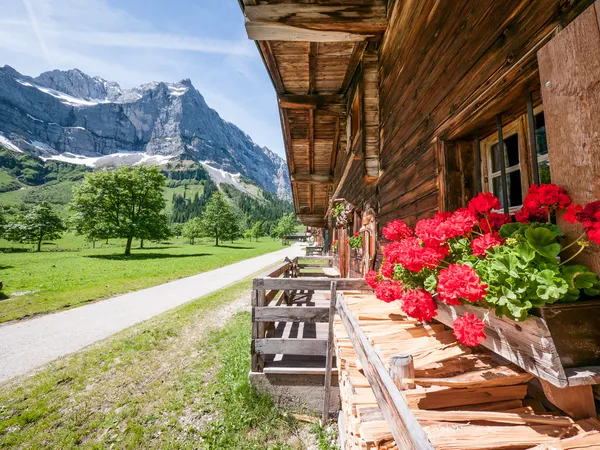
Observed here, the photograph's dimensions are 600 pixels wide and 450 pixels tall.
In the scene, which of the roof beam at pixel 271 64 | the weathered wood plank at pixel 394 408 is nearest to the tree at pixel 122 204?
the roof beam at pixel 271 64

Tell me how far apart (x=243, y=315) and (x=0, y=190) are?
183495 mm

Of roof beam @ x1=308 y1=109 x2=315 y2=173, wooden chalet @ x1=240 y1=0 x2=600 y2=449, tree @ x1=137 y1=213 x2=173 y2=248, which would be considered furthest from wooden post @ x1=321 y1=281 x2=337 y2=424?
tree @ x1=137 y1=213 x2=173 y2=248

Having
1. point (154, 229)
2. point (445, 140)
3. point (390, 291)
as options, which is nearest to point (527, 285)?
point (390, 291)

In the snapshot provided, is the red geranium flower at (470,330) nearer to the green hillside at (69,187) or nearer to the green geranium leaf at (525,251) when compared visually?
the green geranium leaf at (525,251)

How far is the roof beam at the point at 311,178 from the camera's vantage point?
11.3 meters

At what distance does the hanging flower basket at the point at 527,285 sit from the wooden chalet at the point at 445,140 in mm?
58

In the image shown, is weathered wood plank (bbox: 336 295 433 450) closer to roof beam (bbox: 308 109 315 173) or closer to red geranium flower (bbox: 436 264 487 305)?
red geranium flower (bbox: 436 264 487 305)

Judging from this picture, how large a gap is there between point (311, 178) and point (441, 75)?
8859 mm

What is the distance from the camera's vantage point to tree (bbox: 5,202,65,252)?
42.5 m

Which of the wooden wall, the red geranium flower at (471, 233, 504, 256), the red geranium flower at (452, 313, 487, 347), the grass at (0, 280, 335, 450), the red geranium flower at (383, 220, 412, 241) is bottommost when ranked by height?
the grass at (0, 280, 335, 450)

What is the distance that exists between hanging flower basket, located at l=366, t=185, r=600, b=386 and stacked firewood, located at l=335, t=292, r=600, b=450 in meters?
0.20

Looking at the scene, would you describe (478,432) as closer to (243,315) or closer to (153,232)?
(243,315)

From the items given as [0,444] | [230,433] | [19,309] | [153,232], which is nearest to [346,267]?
[230,433]

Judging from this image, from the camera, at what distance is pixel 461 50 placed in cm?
241
